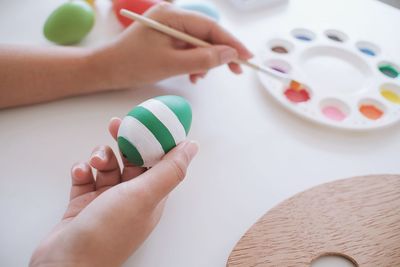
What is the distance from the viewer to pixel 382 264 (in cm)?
47

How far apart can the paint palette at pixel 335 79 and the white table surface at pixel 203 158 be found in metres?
0.02

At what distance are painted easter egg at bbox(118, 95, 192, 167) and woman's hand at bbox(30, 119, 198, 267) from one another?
0.05 ft

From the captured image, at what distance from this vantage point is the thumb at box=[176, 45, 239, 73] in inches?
24.9

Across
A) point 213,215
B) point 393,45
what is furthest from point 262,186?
point 393,45

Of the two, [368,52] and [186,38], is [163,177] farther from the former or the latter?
[368,52]

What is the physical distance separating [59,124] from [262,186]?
1.02 feet

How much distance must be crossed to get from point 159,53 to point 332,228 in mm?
356

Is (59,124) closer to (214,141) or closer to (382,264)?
(214,141)

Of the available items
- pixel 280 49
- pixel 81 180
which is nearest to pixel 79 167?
pixel 81 180

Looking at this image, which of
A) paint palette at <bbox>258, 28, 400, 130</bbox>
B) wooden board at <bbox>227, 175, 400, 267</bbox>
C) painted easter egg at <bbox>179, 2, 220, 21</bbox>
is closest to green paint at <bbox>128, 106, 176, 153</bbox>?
wooden board at <bbox>227, 175, 400, 267</bbox>

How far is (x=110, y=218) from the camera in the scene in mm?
414

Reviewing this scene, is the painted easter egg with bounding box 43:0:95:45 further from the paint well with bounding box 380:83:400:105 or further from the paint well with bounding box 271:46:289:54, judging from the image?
the paint well with bounding box 380:83:400:105

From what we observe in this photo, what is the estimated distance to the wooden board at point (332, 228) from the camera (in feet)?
1.53

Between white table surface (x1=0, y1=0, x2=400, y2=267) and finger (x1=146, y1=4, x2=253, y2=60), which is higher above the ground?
finger (x1=146, y1=4, x2=253, y2=60)
